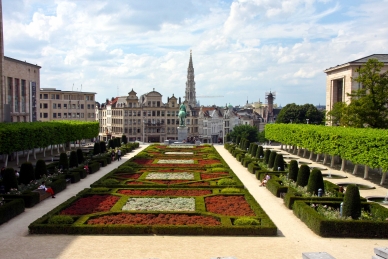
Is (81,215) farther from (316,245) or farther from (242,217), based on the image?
(316,245)

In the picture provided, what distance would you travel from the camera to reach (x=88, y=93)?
126000 millimetres

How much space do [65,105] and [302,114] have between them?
65428 mm

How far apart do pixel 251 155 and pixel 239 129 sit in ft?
199

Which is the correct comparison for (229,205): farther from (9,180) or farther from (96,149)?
(96,149)

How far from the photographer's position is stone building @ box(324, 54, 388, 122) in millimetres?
75125

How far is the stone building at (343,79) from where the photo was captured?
2958 inches

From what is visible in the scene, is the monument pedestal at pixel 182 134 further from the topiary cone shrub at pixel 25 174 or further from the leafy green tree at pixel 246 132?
the topiary cone shrub at pixel 25 174

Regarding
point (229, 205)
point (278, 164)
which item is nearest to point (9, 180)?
point (229, 205)

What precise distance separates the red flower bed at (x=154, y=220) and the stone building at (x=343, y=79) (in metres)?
52.5

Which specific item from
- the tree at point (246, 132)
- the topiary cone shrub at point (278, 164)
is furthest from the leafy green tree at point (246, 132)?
the topiary cone shrub at point (278, 164)

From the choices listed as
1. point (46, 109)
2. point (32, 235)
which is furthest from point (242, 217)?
point (46, 109)

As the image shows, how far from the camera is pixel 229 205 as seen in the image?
1072 inches

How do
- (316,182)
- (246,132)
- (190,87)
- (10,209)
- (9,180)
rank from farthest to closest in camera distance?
(190,87), (246,132), (9,180), (316,182), (10,209)

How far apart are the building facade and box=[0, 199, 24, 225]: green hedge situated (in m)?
95.4
